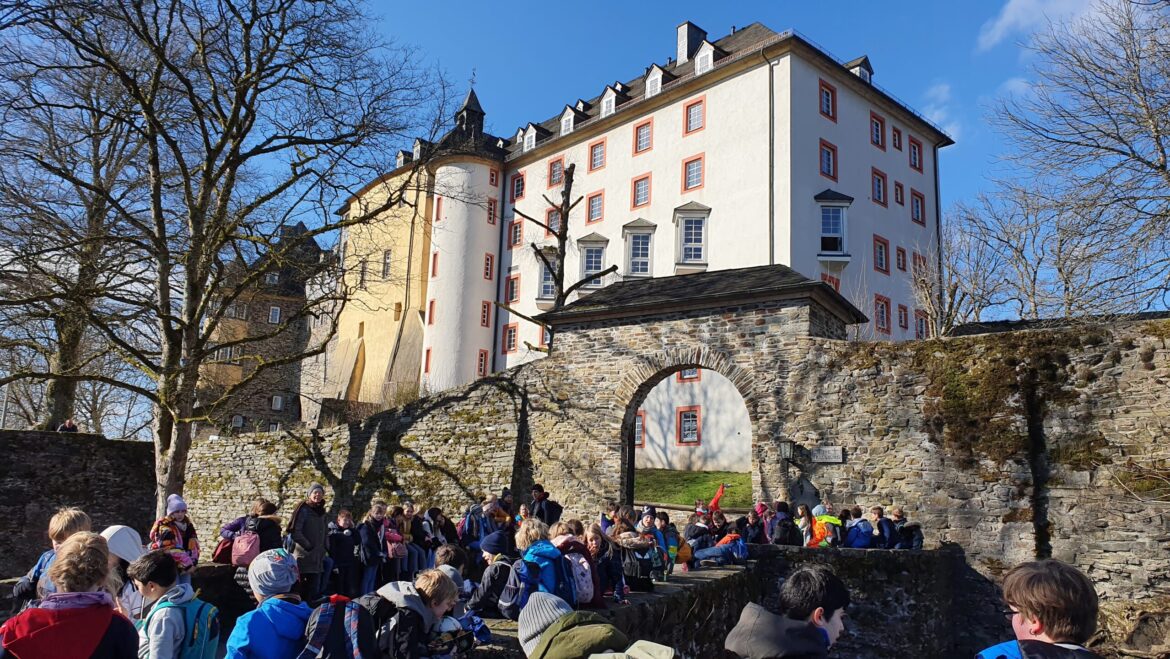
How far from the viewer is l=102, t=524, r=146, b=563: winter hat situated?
5402 millimetres

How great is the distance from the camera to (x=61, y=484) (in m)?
20.5

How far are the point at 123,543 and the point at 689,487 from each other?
80.7ft

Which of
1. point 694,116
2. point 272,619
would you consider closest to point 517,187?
point 694,116

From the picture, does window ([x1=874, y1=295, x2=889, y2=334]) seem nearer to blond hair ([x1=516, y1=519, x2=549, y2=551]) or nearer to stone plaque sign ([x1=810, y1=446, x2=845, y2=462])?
stone plaque sign ([x1=810, y1=446, x2=845, y2=462])

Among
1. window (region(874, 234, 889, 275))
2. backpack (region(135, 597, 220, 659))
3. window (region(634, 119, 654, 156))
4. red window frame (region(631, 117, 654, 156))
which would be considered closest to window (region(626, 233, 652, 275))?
red window frame (region(631, 117, 654, 156))

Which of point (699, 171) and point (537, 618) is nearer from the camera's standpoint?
point (537, 618)

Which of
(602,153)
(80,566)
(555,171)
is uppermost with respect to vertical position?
(602,153)

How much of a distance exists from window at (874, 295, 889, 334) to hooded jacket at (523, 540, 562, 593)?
2943 cm

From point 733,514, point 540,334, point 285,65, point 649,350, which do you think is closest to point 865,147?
point 540,334

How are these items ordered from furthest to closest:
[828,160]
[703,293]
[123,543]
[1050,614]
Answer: [828,160] → [703,293] → [123,543] → [1050,614]

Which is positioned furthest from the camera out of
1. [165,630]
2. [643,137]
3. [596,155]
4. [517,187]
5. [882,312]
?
[517,187]

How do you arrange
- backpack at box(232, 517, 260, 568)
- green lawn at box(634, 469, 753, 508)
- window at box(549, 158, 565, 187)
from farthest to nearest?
window at box(549, 158, 565, 187) < green lawn at box(634, 469, 753, 508) < backpack at box(232, 517, 260, 568)

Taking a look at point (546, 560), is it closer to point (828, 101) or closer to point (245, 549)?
point (245, 549)

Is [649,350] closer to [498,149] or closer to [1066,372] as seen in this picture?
[1066,372]
